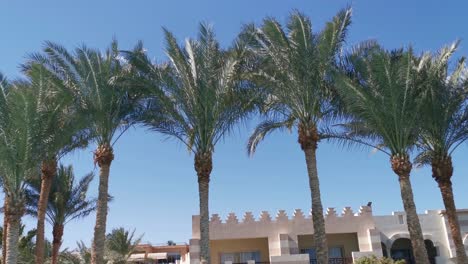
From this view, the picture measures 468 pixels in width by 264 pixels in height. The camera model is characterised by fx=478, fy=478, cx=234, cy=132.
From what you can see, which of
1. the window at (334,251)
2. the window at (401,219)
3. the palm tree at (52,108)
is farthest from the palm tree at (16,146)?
the window at (401,219)

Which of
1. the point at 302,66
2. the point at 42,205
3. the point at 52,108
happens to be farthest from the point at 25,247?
the point at 302,66

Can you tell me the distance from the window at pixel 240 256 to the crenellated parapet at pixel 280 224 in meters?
1.83

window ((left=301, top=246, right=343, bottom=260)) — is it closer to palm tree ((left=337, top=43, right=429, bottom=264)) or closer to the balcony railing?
the balcony railing

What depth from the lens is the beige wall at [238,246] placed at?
28.5 meters

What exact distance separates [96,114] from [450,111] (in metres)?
13.4

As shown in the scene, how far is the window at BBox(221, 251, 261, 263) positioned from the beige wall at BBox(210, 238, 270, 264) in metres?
0.18

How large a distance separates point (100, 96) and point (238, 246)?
1462 centimetres

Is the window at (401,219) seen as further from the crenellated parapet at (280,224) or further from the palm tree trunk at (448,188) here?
the palm tree trunk at (448,188)

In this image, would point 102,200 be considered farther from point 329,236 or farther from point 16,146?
point 329,236

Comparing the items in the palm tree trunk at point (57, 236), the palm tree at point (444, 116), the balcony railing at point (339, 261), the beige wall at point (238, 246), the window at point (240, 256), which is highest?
the palm tree at point (444, 116)

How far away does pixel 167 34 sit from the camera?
17.9 metres

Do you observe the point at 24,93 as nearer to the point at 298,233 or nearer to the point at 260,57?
Answer: the point at 260,57

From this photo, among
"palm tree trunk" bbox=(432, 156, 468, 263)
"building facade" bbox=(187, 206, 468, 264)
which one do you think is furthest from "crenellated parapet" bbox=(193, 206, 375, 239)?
"palm tree trunk" bbox=(432, 156, 468, 263)

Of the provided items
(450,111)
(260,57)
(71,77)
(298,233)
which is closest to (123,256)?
(298,233)
